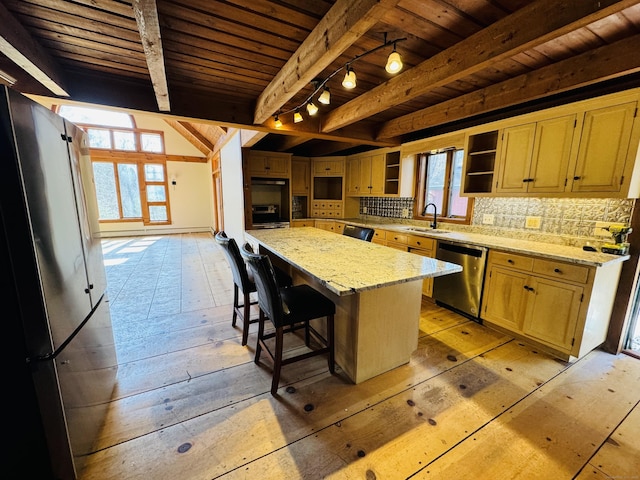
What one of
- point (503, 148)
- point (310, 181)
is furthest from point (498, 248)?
point (310, 181)

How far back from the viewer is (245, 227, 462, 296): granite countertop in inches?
59.2

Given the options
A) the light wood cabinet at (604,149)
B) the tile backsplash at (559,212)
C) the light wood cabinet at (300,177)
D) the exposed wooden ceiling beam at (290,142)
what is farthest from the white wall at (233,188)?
the light wood cabinet at (604,149)

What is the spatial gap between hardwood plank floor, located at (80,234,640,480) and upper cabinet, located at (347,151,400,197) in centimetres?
257

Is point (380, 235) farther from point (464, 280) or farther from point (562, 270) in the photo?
point (562, 270)

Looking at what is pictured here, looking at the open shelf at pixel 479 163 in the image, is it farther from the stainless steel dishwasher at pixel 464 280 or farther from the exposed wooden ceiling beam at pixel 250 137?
the exposed wooden ceiling beam at pixel 250 137

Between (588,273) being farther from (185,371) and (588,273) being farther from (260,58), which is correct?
(185,371)

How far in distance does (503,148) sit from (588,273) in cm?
142

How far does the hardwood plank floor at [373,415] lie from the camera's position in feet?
4.49

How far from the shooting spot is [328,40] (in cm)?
149

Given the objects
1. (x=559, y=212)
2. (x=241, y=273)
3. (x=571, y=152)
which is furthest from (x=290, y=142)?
(x=559, y=212)

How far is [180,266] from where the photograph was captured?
16.2 ft

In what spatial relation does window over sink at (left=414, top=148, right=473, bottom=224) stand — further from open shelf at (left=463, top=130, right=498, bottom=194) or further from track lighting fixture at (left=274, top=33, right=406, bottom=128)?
track lighting fixture at (left=274, top=33, right=406, bottom=128)

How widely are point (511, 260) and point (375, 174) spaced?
2.65 meters

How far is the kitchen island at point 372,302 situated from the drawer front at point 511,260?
103cm
